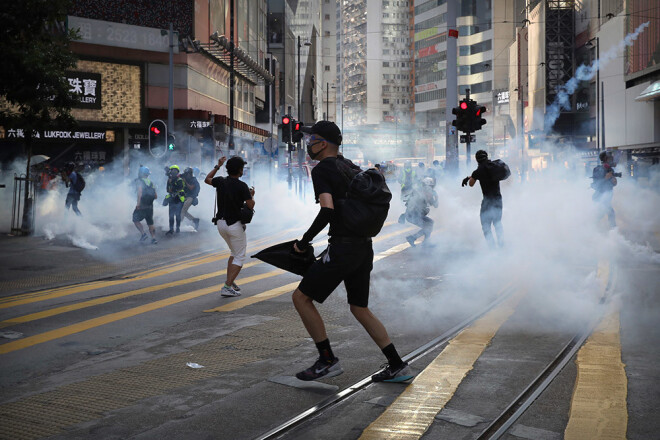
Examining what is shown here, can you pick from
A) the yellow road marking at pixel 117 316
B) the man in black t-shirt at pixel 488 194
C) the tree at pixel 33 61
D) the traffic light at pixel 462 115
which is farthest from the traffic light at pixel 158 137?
the yellow road marking at pixel 117 316

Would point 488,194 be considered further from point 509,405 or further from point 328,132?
point 509,405

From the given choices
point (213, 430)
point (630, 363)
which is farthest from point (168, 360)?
point (630, 363)

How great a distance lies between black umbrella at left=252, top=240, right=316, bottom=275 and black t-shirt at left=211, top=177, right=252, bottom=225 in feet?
12.9

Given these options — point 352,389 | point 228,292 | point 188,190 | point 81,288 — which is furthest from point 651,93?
point 352,389

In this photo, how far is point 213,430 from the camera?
14.0ft

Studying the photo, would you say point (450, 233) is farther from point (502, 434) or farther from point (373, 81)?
point (373, 81)

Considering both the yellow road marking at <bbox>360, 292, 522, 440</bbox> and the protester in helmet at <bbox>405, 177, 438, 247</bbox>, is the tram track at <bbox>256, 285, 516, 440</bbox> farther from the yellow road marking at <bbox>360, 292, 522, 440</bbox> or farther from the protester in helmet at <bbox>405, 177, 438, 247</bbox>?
the protester in helmet at <bbox>405, 177, 438, 247</bbox>

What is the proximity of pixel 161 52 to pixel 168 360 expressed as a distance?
3296 centimetres

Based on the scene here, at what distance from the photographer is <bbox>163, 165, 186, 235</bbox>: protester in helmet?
18781mm

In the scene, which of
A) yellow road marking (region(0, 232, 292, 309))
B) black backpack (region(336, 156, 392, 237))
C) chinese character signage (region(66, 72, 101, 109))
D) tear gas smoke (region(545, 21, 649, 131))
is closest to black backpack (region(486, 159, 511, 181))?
yellow road marking (region(0, 232, 292, 309))

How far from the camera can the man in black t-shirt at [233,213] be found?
30.5ft

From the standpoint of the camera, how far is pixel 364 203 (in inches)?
203

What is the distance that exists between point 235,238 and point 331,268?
4.40 m

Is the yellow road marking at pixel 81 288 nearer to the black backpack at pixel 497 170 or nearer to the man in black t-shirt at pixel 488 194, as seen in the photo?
the man in black t-shirt at pixel 488 194
